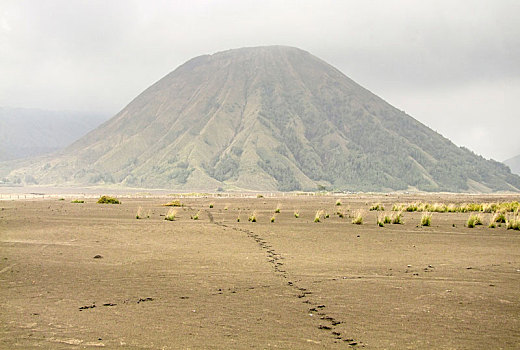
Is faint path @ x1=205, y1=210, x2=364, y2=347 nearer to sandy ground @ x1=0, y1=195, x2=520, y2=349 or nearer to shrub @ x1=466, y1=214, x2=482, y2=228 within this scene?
sandy ground @ x1=0, y1=195, x2=520, y2=349

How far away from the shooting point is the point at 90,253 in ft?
46.8

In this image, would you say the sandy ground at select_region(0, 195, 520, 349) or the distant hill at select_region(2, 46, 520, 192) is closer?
the sandy ground at select_region(0, 195, 520, 349)

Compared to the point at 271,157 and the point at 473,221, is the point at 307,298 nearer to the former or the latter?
the point at 473,221

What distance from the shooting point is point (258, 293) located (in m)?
9.49

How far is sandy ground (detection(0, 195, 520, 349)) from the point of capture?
6996 millimetres

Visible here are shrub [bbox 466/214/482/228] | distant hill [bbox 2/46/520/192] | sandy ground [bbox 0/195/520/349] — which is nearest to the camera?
sandy ground [bbox 0/195/520/349]

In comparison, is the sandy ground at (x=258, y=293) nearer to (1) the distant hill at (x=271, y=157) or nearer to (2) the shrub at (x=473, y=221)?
(2) the shrub at (x=473, y=221)

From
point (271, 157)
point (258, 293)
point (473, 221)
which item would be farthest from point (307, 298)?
point (271, 157)

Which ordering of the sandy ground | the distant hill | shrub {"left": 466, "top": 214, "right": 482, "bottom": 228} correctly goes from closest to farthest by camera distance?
1. the sandy ground
2. shrub {"left": 466, "top": 214, "right": 482, "bottom": 228}
3. the distant hill

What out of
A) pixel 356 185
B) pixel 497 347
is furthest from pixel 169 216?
pixel 356 185

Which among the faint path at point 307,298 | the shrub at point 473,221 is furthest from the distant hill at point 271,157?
the faint path at point 307,298

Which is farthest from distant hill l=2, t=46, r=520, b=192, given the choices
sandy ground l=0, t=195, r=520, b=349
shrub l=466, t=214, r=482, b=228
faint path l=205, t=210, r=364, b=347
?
faint path l=205, t=210, r=364, b=347

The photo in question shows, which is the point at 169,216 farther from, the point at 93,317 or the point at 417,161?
the point at 417,161

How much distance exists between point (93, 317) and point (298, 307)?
3.30m
